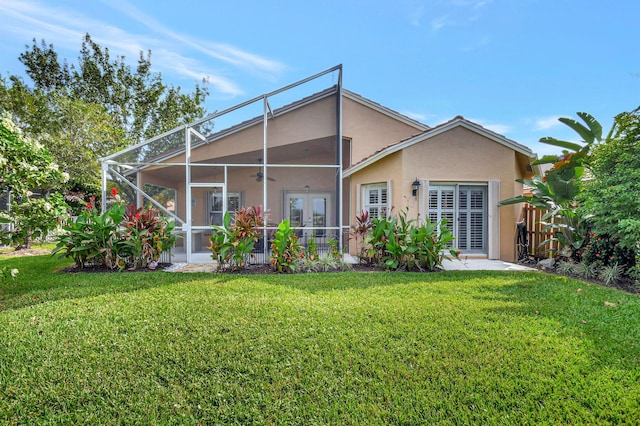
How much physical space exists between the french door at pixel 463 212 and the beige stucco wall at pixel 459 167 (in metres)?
0.37

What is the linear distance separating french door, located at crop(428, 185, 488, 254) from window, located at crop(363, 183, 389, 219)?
1401 mm

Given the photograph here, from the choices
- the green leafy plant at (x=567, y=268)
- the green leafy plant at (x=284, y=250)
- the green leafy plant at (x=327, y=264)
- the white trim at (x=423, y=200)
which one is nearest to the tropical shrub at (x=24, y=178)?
the green leafy plant at (x=284, y=250)

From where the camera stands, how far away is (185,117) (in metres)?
24.5

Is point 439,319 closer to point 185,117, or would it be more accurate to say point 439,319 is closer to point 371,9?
point 371,9

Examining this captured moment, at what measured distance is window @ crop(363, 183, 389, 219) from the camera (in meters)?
9.78

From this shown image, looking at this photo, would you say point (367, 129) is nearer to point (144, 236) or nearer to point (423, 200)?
point (423, 200)

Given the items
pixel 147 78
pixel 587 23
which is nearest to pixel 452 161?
pixel 587 23

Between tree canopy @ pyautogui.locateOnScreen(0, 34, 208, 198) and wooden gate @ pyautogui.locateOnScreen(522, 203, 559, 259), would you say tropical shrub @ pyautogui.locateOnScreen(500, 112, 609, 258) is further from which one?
tree canopy @ pyautogui.locateOnScreen(0, 34, 208, 198)

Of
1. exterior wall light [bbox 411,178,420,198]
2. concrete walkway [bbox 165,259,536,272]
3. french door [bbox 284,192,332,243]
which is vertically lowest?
concrete walkway [bbox 165,259,536,272]

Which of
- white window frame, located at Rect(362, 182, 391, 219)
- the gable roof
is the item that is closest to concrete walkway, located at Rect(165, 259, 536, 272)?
white window frame, located at Rect(362, 182, 391, 219)

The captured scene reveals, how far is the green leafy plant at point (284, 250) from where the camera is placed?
7148 millimetres

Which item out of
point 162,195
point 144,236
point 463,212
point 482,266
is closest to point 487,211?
point 463,212

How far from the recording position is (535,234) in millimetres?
9164

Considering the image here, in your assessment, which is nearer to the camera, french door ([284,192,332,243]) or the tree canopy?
french door ([284,192,332,243])
